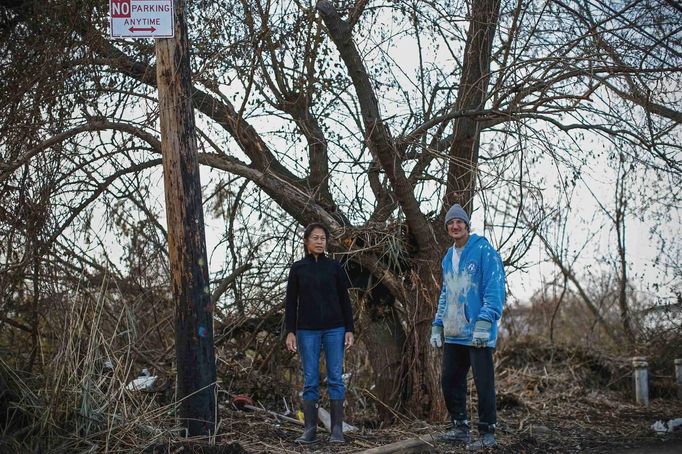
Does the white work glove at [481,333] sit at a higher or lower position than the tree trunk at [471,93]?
lower

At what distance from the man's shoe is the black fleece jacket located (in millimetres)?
1456

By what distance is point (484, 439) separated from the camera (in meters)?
7.53

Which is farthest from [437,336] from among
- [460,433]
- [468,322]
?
[460,433]

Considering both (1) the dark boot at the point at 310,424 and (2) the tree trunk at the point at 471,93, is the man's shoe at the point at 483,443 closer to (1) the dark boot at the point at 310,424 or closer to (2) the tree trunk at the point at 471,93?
(1) the dark boot at the point at 310,424

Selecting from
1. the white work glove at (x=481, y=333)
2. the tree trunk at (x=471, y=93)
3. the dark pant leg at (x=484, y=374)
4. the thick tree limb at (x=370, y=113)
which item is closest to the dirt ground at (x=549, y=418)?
the dark pant leg at (x=484, y=374)

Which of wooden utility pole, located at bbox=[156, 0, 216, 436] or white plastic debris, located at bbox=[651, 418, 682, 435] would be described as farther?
white plastic debris, located at bbox=[651, 418, 682, 435]

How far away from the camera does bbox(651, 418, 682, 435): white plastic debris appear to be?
9102 millimetres

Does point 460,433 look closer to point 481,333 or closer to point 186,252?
point 481,333

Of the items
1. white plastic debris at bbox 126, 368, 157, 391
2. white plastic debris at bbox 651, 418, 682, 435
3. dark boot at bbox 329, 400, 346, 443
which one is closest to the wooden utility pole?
dark boot at bbox 329, 400, 346, 443

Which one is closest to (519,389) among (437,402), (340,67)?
(437,402)

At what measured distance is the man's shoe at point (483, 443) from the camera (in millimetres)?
7453

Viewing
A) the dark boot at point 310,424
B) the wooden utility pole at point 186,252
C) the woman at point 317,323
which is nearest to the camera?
the wooden utility pole at point 186,252

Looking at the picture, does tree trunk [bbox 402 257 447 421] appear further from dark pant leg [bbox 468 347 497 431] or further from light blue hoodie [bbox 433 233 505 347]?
dark pant leg [bbox 468 347 497 431]

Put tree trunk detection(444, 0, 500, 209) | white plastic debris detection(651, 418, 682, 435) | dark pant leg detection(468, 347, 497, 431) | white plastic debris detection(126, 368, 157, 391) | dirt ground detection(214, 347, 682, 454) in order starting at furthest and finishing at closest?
tree trunk detection(444, 0, 500, 209) < white plastic debris detection(651, 418, 682, 435) < white plastic debris detection(126, 368, 157, 391) < dirt ground detection(214, 347, 682, 454) < dark pant leg detection(468, 347, 497, 431)
